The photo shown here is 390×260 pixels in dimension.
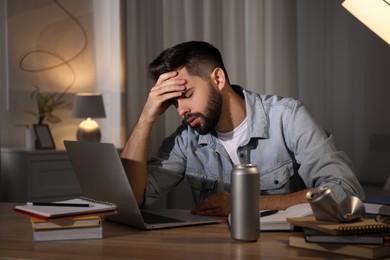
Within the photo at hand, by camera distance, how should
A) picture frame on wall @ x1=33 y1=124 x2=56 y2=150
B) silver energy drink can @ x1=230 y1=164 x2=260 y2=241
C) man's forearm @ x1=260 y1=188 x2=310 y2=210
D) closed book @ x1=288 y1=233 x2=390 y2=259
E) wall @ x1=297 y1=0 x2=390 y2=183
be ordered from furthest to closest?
wall @ x1=297 y1=0 x2=390 y2=183 < picture frame on wall @ x1=33 y1=124 x2=56 y2=150 < man's forearm @ x1=260 y1=188 x2=310 y2=210 < silver energy drink can @ x1=230 y1=164 x2=260 y2=241 < closed book @ x1=288 y1=233 x2=390 y2=259

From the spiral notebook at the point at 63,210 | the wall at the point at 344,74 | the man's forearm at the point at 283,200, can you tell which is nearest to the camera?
the spiral notebook at the point at 63,210

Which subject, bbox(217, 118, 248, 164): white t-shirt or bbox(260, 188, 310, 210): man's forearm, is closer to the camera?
bbox(260, 188, 310, 210): man's forearm

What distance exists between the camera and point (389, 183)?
4227mm

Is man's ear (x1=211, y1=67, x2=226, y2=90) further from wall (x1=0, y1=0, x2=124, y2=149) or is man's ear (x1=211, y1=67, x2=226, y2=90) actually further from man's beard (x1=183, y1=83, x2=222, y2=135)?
wall (x1=0, y1=0, x2=124, y2=149)

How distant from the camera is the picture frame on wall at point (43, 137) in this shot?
425 cm

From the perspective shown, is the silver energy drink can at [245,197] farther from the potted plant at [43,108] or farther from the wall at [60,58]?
the wall at [60,58]

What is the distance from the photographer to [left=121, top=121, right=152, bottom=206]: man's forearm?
6.87 feet

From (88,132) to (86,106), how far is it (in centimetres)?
17

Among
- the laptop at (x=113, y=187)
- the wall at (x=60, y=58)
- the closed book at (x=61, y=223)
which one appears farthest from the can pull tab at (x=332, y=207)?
the wall at (x=60, y=58)

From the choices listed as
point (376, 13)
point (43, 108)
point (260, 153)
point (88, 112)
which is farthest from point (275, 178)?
point (43, 108)

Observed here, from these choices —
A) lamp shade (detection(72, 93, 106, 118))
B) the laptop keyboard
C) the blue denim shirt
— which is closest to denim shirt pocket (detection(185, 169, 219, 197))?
the blue denim shirt

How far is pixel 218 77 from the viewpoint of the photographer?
2311 mm

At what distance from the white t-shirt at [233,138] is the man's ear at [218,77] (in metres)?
0.15

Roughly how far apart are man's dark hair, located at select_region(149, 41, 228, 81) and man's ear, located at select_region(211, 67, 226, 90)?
0.01 m
